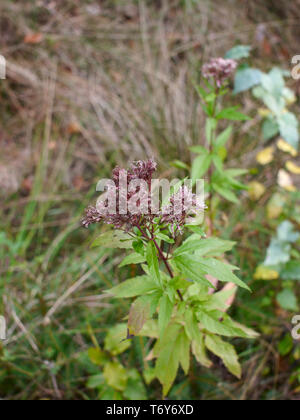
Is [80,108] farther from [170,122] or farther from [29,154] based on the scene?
[170,122]

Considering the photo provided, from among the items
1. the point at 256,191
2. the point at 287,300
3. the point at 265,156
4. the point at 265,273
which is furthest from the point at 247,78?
the point at 287,300

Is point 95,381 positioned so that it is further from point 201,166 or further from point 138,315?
point 201,166

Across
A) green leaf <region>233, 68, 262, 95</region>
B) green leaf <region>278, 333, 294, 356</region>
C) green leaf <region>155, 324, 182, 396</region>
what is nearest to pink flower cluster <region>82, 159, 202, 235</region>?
green leaf <region>155, 324, 182, 396</region>

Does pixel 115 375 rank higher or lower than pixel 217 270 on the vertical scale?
lower

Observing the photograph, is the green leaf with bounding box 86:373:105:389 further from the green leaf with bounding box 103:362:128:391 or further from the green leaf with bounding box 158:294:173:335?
the green leaf with bounding box 158:294:173:335

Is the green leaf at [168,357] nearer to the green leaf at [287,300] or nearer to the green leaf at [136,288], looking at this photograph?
the green leaf at [136,288]

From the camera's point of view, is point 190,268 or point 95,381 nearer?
point 190,268
